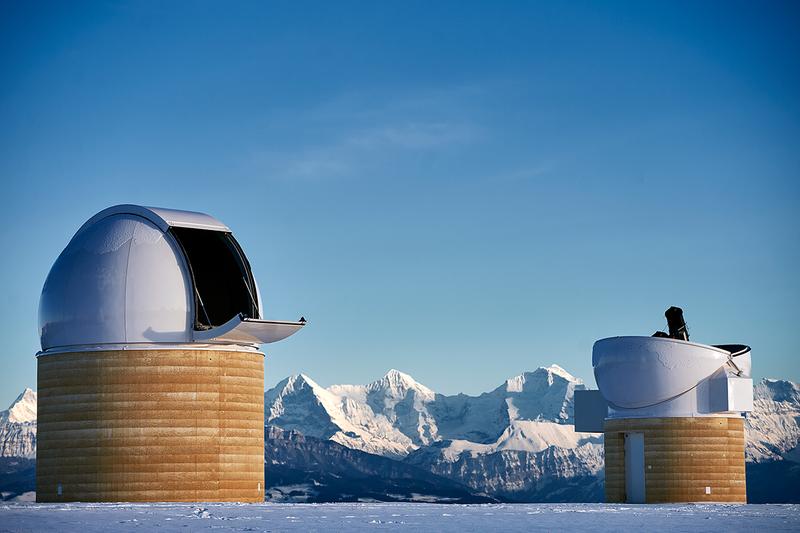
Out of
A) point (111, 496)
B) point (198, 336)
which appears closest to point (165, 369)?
point (198, 336)

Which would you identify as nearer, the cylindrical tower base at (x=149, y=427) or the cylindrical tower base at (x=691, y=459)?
the cylindrical tower base at (x=149, y=427)

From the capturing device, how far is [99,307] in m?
38.2

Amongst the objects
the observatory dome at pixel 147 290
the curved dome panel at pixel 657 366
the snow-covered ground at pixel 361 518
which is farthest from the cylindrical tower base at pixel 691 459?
the observatory dome at pixel 147 290

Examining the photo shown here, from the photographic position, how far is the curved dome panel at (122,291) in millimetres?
37844

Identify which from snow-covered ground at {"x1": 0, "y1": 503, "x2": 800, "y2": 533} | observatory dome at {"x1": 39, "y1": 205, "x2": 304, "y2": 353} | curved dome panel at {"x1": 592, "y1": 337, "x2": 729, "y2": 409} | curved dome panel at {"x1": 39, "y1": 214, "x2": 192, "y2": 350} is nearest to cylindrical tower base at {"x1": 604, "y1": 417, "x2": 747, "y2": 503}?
curved dome panel at {"x1": 592, "y1": 337, "x2": 729, "y2": 409}

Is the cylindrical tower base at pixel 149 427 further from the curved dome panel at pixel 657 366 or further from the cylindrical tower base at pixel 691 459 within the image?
the cylindrical tower base at pixel 691 459

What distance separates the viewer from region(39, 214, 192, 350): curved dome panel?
37.8 m

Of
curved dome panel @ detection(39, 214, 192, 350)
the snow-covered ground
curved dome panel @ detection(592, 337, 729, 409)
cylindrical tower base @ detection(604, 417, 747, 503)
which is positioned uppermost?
curved dome panel @ detection(39, 214, 192, 350)

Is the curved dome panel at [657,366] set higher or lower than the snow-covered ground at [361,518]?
higher

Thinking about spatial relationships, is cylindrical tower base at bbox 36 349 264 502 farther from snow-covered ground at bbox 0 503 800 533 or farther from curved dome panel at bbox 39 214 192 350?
snow-covered ground at bbox 0 503 800 533

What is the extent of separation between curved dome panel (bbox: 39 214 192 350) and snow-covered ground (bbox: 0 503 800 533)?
17.4ft

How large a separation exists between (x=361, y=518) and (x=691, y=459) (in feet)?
61.3

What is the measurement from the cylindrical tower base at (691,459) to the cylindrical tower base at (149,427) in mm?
14985

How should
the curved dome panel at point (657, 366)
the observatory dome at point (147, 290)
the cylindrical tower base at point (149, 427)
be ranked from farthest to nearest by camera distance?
the curved dome panel at point (657, 366) → the observatory dome at point (147, 290) → the cylindrical tower base at point (149, 427)
